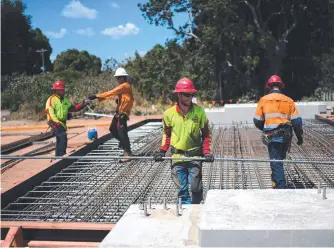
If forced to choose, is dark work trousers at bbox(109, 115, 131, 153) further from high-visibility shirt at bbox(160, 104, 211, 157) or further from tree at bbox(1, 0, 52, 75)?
tree at bbox(1, 0, 52, 75)

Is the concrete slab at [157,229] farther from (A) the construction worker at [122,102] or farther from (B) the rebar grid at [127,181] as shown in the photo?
(A) the construction worker at [122,102]

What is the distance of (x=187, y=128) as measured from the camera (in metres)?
3.95

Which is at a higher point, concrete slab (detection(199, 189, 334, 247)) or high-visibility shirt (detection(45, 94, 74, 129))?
high-visibility shirt (detection(45, 94, 74, 129))

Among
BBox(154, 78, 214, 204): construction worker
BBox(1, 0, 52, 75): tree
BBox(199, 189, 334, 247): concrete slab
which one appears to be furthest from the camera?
BBox(1, 0, 52, 75): tree

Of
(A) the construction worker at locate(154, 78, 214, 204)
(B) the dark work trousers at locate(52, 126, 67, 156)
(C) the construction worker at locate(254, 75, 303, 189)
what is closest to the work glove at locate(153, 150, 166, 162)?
(A) the construction worker at locate(154, 78, 214, 204)

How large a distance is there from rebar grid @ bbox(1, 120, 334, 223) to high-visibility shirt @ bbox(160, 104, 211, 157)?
25.4 inches

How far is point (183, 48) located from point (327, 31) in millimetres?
7643

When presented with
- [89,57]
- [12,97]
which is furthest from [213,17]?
[89,57]

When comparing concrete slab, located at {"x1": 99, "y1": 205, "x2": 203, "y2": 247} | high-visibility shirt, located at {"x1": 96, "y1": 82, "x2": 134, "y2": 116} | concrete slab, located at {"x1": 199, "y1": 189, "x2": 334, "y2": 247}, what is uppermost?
high-visibility shirt, located at {"x1": 96, "y1": 82, "x2": 134, "y2": 116}

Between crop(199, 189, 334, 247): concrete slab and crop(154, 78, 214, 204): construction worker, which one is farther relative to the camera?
crop(154, 78, 214, 204): construction worker

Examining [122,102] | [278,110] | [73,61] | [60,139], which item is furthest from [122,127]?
[73,61]

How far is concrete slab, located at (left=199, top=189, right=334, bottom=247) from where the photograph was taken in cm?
236

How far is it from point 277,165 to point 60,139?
11.5 feet

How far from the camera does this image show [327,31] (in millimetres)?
20719
